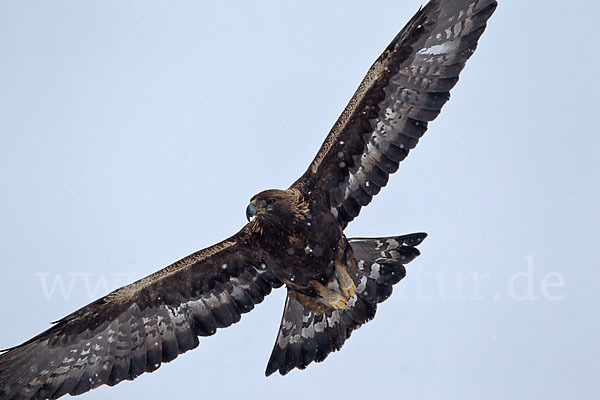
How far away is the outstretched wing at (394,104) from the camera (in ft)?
31.5

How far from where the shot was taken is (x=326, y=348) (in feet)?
34.4

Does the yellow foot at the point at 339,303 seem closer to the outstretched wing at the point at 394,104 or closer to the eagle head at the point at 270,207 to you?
the outstretched wing at the point at 394,104

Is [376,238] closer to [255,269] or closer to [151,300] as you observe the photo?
[255,269]

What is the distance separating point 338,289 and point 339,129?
1935 millimetres

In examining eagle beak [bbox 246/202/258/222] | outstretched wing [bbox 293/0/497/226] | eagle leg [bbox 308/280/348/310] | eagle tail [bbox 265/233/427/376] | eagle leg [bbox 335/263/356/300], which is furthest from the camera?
eagle tail [bbox 265/233/427/376]

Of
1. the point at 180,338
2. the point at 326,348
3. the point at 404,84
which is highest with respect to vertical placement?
the point at 404,84

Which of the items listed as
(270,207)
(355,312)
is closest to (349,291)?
(355,312)

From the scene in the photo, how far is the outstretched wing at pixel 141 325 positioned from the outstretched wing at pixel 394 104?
1383mm

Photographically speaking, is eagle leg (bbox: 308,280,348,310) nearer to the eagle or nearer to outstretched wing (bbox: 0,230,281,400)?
the eagle

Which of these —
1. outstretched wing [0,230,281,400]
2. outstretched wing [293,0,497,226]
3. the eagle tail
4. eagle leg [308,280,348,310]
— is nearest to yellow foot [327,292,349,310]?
eagle leg [308,280,348,310]

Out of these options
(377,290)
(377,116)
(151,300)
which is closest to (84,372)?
(151,300)

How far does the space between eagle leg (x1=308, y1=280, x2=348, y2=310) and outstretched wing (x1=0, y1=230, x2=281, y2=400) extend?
0.75m

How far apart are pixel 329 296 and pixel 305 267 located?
2.16ft

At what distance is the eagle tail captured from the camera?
34.3 feet
